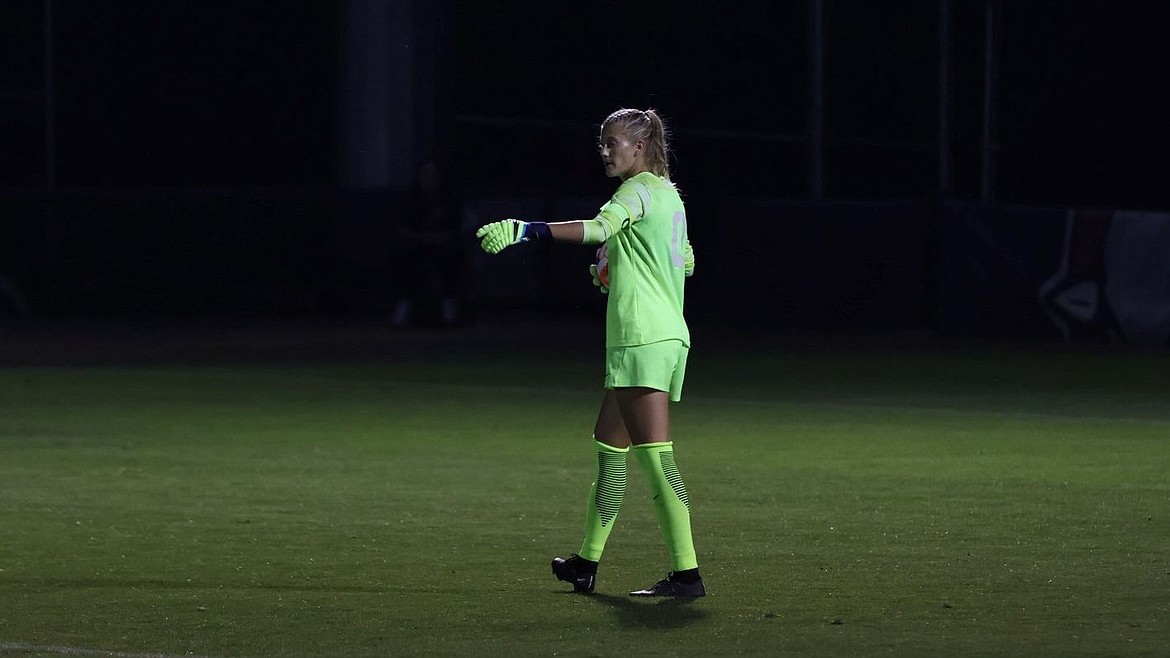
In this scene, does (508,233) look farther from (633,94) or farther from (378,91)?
(633,94)

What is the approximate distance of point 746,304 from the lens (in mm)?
24422

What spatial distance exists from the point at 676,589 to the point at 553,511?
2753mm

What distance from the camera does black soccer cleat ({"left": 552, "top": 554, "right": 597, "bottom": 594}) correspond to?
8039 millimetres

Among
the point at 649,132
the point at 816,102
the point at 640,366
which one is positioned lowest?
the point at 640,366

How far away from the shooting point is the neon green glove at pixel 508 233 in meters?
7.16

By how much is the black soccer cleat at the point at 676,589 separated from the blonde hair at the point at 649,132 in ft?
4.73

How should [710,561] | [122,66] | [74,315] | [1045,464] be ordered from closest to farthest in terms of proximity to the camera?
[710,561] < [1045,464] < [74,315] < [122,66]

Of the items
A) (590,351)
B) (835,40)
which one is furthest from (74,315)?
(835,40)

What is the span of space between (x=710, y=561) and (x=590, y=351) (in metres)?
12.6

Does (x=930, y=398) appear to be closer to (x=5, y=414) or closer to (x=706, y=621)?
(x=5, y=414)

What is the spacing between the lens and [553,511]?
10.6 meters

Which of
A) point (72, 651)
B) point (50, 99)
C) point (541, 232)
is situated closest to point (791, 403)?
point (541, 232)

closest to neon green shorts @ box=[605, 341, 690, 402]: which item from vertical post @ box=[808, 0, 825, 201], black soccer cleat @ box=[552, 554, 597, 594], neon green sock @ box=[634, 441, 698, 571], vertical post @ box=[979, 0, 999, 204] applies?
neon green sock @ box=[634, 441, 698, 571]

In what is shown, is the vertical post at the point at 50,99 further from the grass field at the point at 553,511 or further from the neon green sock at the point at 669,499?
the neon green sock at the point at 669,499
